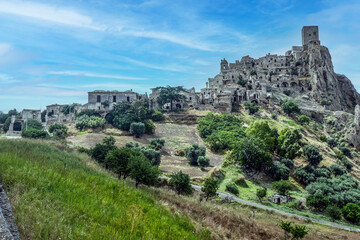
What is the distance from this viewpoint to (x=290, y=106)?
58.4 meters

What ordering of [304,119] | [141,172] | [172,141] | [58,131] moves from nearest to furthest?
[141,172] → [58,131] → [172,141] → [304,119]

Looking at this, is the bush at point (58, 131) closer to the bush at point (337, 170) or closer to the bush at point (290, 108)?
the bush at point (337, 170)

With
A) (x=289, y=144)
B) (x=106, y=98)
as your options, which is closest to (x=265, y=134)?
(x=289, y=144)

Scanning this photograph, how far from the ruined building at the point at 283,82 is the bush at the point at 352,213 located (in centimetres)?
3763

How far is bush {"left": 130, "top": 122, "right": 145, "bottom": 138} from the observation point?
44.5m

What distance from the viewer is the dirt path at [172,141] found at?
32156 mm

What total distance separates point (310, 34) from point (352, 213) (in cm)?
7919

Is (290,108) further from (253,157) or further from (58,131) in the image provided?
(58,131)

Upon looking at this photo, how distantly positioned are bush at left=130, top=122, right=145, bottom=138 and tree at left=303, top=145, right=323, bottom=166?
89.1 ft

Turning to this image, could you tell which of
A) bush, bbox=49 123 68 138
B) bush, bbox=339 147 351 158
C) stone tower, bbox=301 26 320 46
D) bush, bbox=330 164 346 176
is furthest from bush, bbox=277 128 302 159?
stone tower, bbox=301 26 320 46

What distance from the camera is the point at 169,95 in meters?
60.0

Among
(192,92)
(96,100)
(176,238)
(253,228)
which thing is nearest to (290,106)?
(192,92)

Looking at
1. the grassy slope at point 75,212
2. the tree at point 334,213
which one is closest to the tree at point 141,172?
the grassy slope at point 75,212

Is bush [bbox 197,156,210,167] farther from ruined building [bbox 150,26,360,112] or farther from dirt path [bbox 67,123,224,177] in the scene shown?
ruined building [bbox 150,26,360,112]
